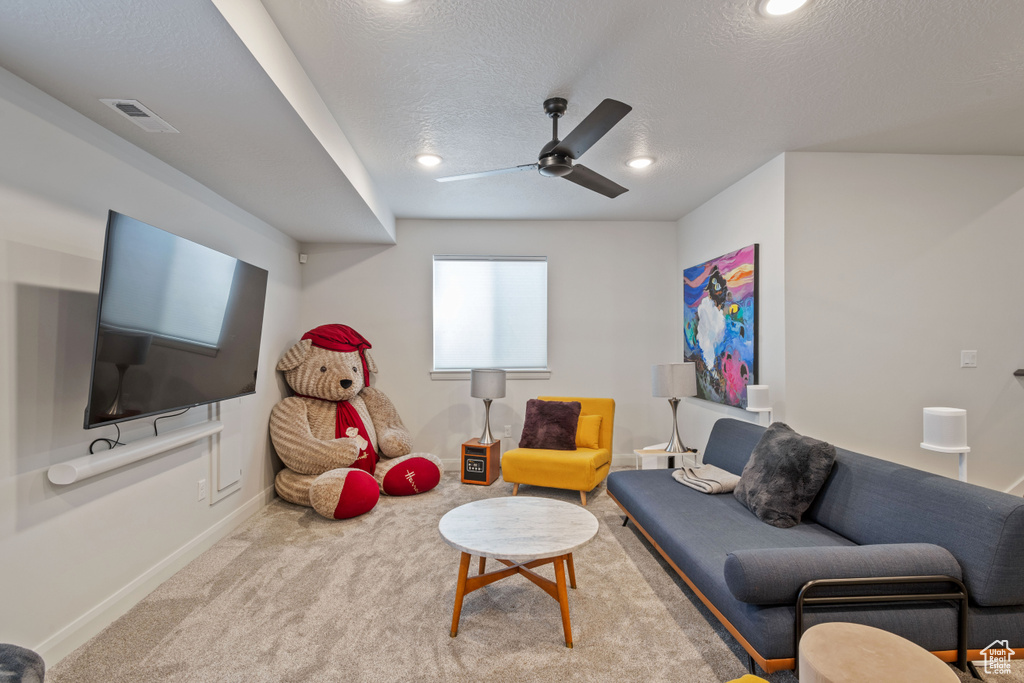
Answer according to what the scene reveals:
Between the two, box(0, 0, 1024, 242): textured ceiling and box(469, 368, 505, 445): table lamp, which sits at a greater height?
box(0, 0, 1024, 242): textured ceiling

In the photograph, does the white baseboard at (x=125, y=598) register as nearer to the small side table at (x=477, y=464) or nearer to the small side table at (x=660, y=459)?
the small side table at (x=477, y=464)

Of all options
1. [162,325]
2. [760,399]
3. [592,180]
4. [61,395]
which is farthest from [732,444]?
[61,395]

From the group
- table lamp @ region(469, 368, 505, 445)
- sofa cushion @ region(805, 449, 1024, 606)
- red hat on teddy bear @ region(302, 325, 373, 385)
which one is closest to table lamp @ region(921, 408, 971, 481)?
sofa cushion @ region(805, 449, 1024, 606)

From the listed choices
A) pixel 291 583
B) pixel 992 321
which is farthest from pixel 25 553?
pixel 992 321

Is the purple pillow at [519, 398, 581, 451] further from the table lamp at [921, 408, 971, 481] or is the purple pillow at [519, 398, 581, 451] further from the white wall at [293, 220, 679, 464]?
the table lamp at [921, 408, 971, 481]

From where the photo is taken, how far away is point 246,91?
71.9 inches

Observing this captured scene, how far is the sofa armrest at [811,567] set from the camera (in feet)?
5.06

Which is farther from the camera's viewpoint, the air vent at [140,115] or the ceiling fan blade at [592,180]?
the ceiling fan blade at [592,180]

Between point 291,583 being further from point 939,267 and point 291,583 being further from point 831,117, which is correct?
point 939,267

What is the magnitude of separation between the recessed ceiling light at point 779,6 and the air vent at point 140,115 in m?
2.49

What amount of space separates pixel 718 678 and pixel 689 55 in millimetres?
2510

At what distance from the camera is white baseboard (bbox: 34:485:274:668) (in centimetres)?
185

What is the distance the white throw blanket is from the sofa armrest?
1.14m
